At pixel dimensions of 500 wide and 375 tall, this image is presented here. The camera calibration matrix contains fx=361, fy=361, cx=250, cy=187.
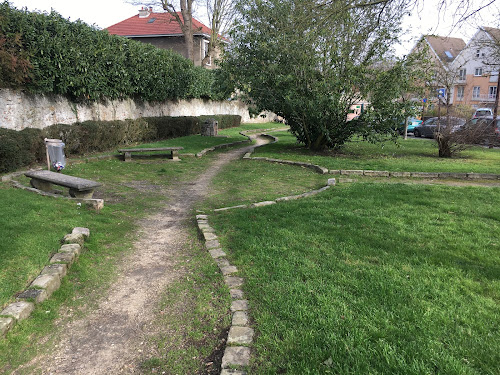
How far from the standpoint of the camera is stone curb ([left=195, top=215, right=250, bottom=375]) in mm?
2445

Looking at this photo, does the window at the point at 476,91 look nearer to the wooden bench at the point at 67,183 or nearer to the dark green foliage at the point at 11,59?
the dark green foliage at the point at 11,59

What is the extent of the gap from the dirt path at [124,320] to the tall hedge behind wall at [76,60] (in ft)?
23.4

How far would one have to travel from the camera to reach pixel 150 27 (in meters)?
34.5

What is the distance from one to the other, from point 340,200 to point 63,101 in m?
9.85

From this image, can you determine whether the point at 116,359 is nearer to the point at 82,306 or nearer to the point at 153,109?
the point at 82,306

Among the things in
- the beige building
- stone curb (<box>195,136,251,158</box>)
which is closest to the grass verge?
stone curb (<box>195,136,251,158</box>)

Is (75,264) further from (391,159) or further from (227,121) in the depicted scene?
(227,121)

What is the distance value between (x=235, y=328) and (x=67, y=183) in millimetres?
4683

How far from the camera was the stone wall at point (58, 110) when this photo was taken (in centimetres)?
975

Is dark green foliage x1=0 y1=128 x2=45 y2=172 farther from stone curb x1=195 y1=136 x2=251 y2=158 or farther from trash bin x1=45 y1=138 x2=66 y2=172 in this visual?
stone curb x1=195 y1=136 x2=251 y2=158

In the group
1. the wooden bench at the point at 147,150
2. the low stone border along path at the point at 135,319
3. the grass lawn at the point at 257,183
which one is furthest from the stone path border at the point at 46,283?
the wooden bench at the point at 147,150

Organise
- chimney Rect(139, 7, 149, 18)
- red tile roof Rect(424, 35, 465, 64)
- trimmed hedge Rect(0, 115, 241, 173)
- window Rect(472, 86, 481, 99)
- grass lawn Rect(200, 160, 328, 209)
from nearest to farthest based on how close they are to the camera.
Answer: grass lawn Rect(200, 160, 328, 209)
trimmed hedge Rect(0, 115, 241, 173)
red tile roof Rect(424, 35, 465, 64)
chimney Rect(139, 7, 149, 18)
window Rect(472, 86, 481, 99)

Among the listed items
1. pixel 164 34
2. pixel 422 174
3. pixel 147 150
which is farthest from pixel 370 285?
pixel 164 34

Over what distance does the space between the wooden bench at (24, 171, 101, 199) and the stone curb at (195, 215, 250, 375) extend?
306 centimetres
